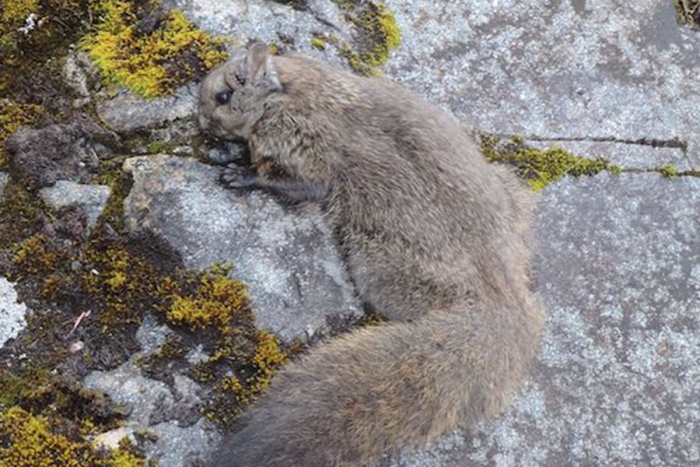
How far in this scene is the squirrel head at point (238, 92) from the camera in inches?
220

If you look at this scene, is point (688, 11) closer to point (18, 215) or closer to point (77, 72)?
point (77, 72)

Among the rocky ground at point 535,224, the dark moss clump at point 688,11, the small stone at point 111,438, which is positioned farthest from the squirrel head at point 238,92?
the dark moss clump at point 688,11

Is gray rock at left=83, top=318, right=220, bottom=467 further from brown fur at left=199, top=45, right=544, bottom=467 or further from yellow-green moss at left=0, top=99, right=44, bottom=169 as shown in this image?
yellow-green moss at left=0, top=99, right=44, bottom=169

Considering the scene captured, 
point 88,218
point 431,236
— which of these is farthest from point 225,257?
point 431,236

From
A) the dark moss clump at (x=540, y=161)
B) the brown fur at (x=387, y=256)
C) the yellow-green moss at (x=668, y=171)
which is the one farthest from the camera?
the yellow-green moss at (x=668, y=171)

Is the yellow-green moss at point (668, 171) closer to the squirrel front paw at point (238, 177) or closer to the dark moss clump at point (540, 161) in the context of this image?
the dark moss clump at point (540, 161)

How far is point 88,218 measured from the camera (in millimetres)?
5105

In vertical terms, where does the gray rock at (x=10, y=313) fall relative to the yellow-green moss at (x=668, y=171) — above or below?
above

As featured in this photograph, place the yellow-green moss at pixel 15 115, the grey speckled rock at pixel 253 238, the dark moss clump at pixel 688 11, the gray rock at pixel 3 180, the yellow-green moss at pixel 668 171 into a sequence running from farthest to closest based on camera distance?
the dark moss clump at pixel 688 11, the yellow-green moss at pixel 668 171, the yellow-green moss at pixel 15 115, the gray rock at pixel 3 180, the grey speckled rock at pixel 253 238

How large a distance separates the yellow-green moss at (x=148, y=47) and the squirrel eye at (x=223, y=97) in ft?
1.07

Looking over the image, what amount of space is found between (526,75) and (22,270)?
127 inches

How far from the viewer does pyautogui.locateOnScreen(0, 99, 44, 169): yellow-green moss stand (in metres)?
5.39

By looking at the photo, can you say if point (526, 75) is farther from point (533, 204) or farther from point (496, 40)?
point (533, 204)

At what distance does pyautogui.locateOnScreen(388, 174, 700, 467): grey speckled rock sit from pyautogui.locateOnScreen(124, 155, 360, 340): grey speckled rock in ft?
3.04
